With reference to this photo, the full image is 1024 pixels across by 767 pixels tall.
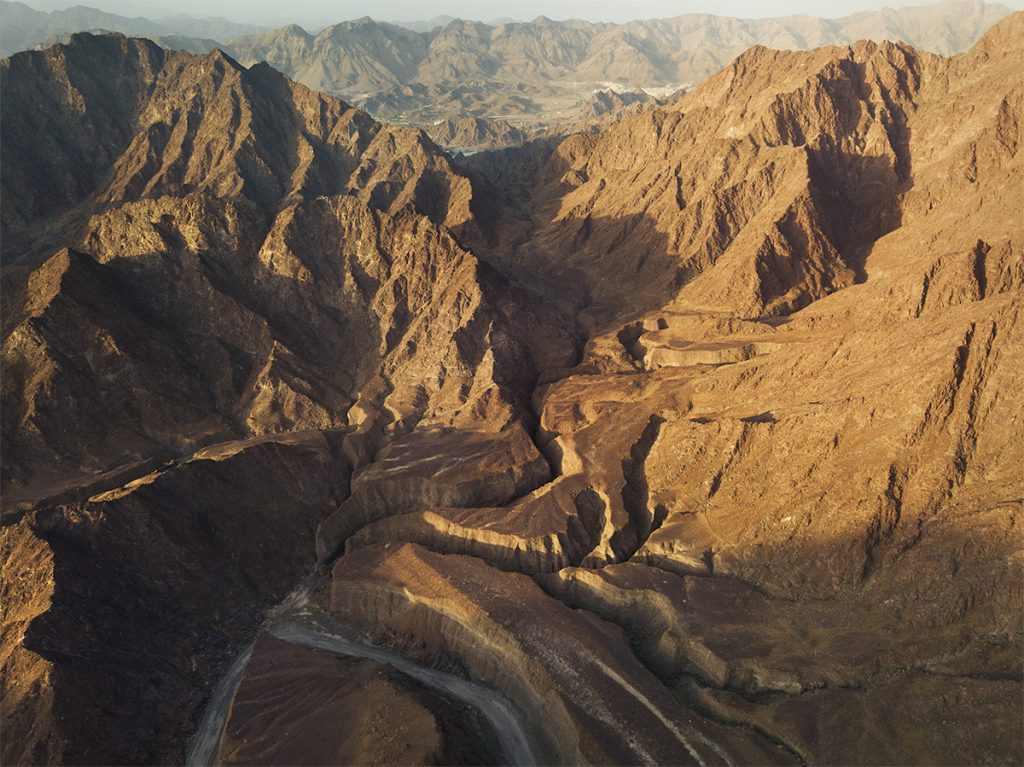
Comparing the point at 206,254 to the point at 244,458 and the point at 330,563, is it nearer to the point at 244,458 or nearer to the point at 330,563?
the point at 244,458

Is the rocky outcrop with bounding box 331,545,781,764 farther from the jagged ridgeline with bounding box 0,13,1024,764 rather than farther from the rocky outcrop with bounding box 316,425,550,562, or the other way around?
the rocky outcrop with bounding box 316,425,550,562

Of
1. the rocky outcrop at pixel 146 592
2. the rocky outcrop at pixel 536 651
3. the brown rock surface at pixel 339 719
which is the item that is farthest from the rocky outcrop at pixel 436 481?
the brown rock surface at pixel 339 719

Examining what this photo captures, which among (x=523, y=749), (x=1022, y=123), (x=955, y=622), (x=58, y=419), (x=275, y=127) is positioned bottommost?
(x=523, y=749)

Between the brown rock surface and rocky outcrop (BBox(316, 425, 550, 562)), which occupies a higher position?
rocky outcrop (BBox(316, 425, 550, 562))

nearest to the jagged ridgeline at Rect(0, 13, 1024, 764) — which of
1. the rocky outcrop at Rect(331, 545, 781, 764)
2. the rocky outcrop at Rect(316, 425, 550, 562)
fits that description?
the rocky outcrop at Rect(331, 545, 781, 764)

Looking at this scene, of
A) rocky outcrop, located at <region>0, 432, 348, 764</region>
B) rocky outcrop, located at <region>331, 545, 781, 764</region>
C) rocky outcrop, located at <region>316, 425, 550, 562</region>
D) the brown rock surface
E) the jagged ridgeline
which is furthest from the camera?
rocky outcrop, located at <region>316, 425, 550, 562</region>

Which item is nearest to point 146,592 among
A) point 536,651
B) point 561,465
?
point 536,651

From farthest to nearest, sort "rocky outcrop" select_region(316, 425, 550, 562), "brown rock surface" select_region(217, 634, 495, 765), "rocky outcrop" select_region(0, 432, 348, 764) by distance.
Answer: "rocky outcrop" select_region(316, 425, 550, 562) → "rocky outcrop" select_region(0, 432, 348, 764) → "brown rock surface" select_region(217, 634, 495, 765)

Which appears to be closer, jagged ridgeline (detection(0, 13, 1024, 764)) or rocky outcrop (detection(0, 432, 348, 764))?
jagged ridgeline (detection(0, 13, 1024, 764))

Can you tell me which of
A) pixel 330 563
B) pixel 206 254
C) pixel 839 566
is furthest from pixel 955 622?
pixel 206 254
